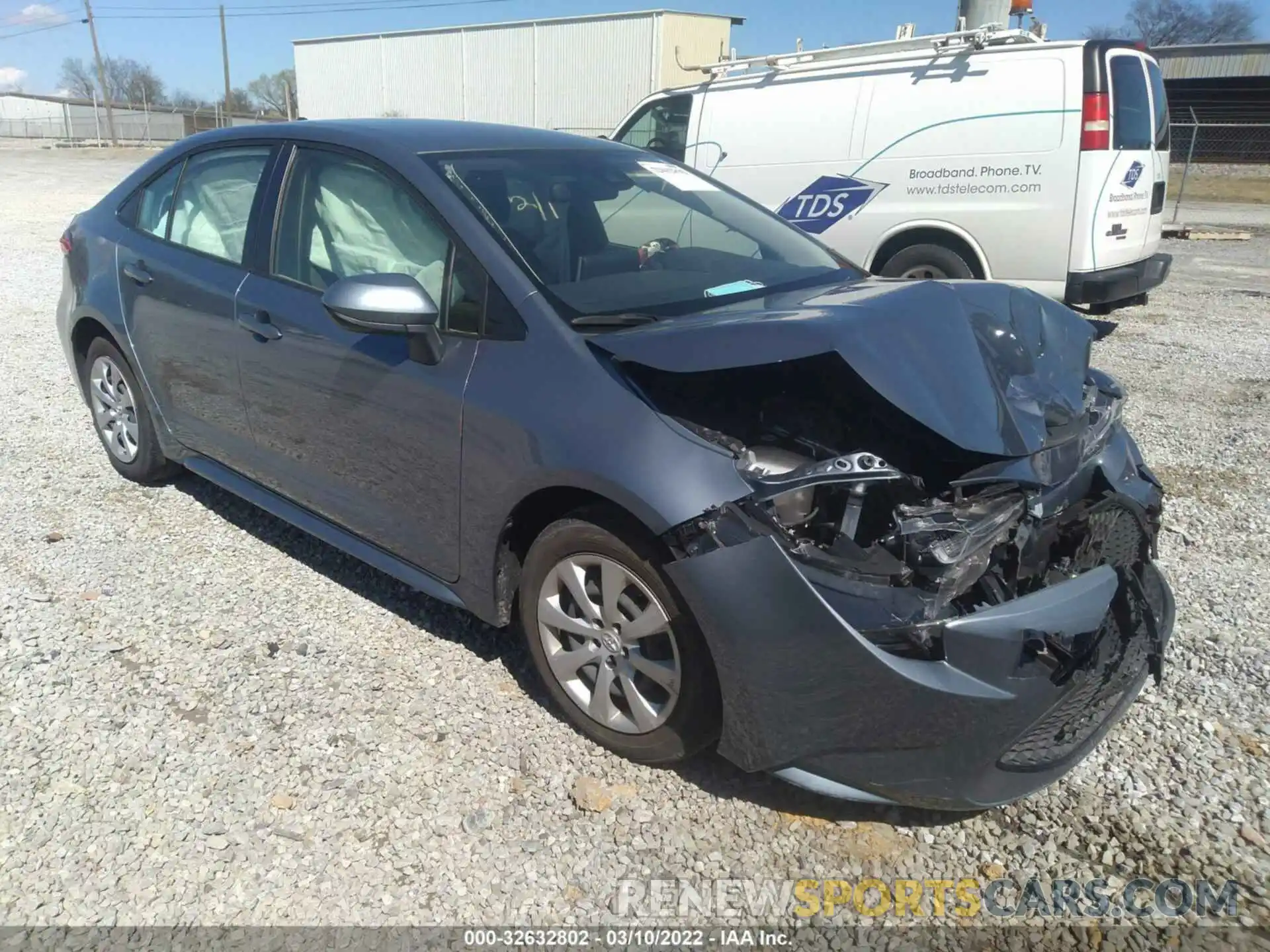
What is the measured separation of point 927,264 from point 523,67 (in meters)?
30.7

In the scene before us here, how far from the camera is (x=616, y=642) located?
2.66 meters

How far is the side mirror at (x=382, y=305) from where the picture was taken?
2781mm

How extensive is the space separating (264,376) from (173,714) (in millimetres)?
1261

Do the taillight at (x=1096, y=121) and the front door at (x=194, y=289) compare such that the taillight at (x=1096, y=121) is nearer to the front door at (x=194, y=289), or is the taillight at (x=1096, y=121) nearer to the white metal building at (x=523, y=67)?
the front door at (x=194, y=289)

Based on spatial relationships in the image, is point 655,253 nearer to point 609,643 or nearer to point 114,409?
point 609,643

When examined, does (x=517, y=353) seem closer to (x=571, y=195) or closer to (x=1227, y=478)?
(x=571, y=195)

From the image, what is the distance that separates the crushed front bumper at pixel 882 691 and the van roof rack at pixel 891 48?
21.5ft

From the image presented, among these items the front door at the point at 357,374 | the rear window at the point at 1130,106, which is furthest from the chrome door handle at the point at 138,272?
the rear window at the point at 1130,106

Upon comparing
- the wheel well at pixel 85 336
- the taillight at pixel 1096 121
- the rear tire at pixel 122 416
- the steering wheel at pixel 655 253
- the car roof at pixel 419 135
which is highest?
the taillight at pixel 1096 121

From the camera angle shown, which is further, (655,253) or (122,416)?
(122,416)

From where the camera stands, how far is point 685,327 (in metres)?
2.57

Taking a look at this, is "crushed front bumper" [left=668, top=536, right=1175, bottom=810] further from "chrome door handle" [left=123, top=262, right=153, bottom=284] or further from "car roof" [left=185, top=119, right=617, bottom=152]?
"chrome door handle" [left=123, top=262, right=153, bottom=284]

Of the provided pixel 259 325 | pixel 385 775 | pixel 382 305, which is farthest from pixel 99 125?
pixel 385 775

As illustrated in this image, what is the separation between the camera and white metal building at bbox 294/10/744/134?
32156 mm
